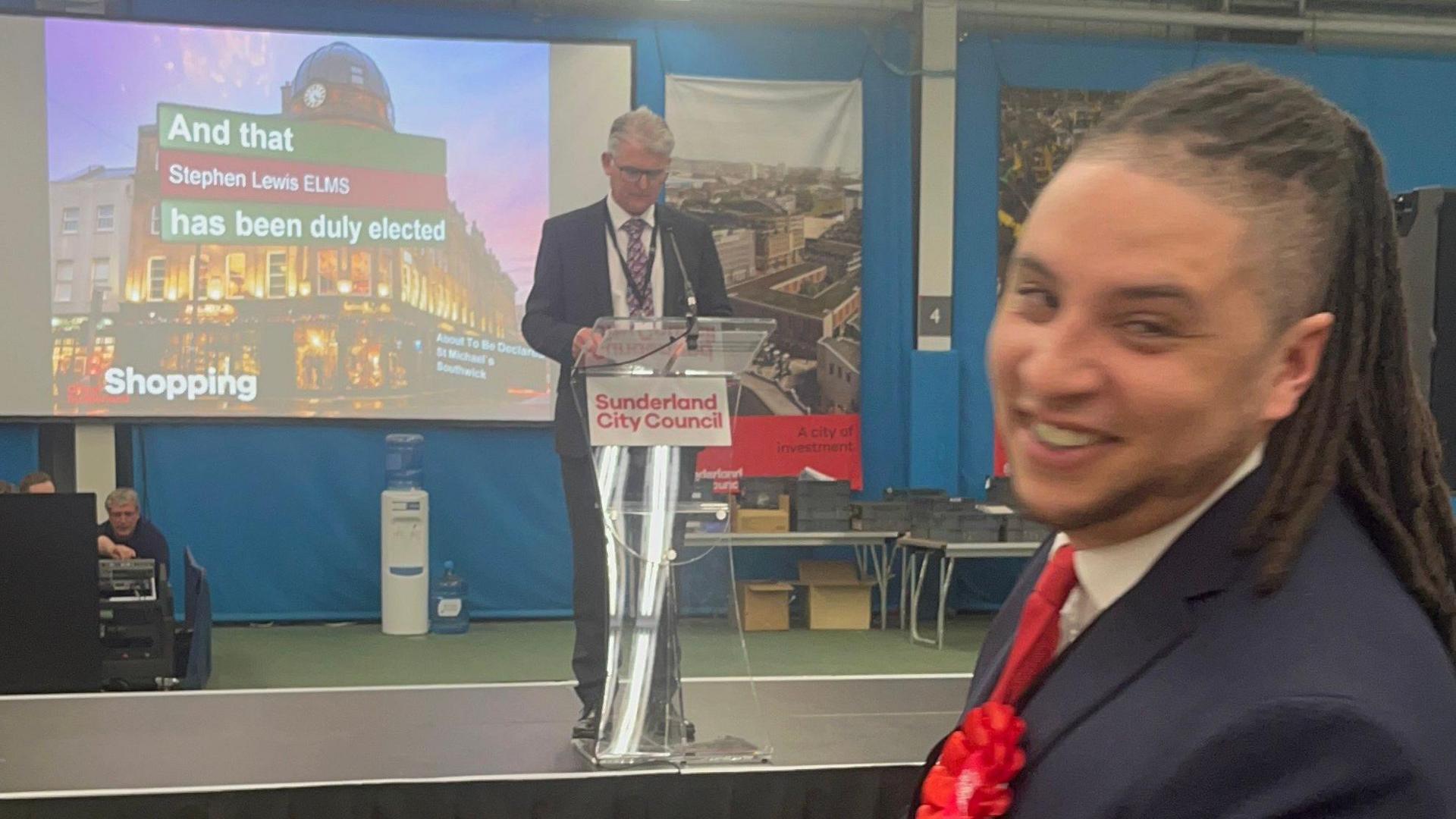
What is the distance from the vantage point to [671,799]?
3006mm

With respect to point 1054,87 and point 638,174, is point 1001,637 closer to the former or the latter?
point 638,174

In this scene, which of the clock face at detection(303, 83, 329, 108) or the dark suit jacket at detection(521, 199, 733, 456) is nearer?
the dark suit jacket at detection(521, 199, 733, 456)

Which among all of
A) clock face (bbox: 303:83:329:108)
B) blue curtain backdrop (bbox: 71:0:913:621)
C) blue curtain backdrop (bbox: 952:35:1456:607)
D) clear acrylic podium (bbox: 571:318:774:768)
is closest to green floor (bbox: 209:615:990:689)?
blue curtain backdrop (bbox: 71:0:913:621)

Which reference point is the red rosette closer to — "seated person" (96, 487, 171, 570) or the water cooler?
"seated person" (96, 487, 171, 570)

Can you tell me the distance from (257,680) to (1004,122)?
4.76m

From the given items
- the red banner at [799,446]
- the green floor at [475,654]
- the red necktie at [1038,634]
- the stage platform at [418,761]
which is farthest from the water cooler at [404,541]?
the red necktie at [1038,634]

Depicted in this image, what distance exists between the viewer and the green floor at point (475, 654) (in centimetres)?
591

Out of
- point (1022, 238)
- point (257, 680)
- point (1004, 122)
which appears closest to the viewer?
point (1022, 238)

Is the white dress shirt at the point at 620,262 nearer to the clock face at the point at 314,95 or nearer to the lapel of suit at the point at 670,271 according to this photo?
the lapel of suit at the point at 670,271

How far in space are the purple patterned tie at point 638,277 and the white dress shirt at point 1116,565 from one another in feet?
8.51

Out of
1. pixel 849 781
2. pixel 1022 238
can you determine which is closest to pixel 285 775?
pixel 849 781

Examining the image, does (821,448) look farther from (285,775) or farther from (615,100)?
(285,775)

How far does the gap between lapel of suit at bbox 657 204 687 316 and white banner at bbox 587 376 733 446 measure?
0.30 meters

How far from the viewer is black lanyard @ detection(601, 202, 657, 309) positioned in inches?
132
